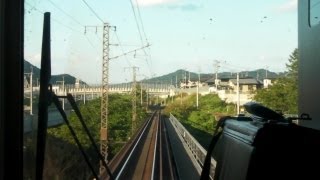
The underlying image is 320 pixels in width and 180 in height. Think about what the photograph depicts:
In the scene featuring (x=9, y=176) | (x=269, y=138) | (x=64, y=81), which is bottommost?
(x=9, y=176)

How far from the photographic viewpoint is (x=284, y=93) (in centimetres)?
335

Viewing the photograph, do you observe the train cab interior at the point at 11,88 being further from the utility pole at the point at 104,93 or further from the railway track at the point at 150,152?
the railway track at the point at 150,152

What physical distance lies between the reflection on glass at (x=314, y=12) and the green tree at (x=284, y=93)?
57 centimetres

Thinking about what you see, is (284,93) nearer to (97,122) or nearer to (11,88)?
(11,88)

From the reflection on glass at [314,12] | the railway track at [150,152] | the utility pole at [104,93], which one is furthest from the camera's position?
the railway track at [150,152]

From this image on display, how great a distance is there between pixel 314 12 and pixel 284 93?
1.11 meters

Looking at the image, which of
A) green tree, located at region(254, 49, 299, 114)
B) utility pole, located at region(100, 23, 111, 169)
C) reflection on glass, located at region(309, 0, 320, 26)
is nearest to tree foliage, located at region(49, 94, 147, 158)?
utility pole, located at region(100, 23, 111, 169)

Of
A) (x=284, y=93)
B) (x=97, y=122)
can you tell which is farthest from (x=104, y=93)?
(x=284, y=93)

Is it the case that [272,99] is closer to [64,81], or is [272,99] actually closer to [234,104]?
[234,104]

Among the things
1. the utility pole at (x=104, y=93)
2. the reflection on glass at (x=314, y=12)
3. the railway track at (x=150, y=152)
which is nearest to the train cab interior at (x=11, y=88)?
the reflection on glass at (x=314, y=12)

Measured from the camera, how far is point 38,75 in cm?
229

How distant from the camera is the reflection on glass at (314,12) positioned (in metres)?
2.25

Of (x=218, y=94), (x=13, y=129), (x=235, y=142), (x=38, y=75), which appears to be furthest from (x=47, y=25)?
(x=218, y=94)

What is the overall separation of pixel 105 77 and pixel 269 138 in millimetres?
4193
